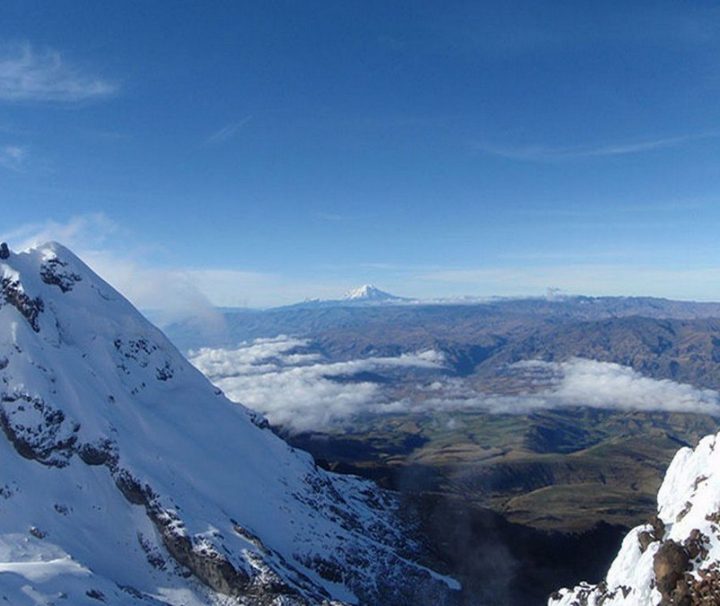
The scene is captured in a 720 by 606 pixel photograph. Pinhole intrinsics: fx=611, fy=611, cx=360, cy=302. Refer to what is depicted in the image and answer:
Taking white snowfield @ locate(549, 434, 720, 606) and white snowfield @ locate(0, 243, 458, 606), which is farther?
white snowfield @ locate(0, 243, 458, 606)

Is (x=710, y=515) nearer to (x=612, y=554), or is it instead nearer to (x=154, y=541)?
(x=154, y=541)

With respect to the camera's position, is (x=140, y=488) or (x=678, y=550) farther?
(x=140, y=488)

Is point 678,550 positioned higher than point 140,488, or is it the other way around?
point 678,550

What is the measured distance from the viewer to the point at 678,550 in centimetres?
4953

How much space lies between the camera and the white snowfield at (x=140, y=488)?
100938 millimetres

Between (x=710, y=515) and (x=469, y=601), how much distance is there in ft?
339

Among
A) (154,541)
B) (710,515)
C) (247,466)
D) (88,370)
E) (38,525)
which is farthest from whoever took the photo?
(247,466)

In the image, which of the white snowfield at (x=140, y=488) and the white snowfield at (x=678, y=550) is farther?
the white snowfield at (x=140, y=488)

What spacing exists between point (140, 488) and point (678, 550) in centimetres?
9481

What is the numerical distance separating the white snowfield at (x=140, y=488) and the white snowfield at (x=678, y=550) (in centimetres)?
6129

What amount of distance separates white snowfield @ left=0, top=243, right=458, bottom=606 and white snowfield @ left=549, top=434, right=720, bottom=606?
61.3m

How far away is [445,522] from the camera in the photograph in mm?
191875

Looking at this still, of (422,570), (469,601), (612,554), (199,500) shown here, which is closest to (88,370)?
(199,500)

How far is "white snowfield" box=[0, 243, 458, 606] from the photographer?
3974 inches
